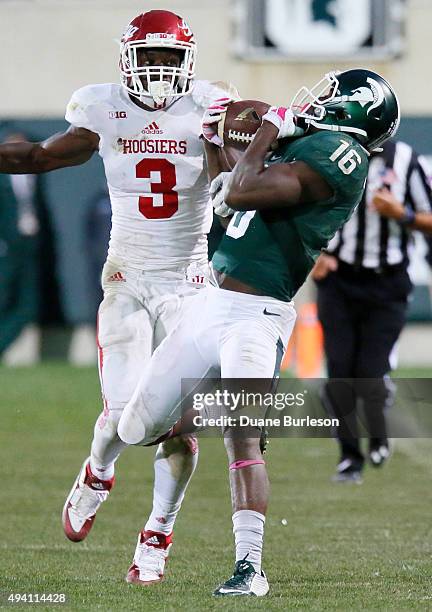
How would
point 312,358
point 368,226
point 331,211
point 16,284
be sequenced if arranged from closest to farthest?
point 331,211
point 368,226
point 312,358
point 16,284

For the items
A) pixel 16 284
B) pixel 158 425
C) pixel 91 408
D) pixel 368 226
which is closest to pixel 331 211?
pixel 158 425

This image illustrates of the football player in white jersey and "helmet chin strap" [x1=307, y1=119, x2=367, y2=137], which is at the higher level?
"helmet chin strap" [x1=307, y1=119, x2=367, y2=137]

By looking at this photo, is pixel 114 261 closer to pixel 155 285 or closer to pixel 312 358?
pixel 155 285

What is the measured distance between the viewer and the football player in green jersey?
3.96 meters

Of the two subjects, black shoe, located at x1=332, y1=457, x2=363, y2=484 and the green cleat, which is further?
black shoe, located at x1=332, y1=457, x2=363, y2=484

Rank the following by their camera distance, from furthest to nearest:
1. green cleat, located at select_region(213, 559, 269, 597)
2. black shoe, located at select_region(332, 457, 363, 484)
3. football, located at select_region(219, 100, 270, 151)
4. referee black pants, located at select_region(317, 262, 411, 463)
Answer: referee black pants, located at select_region(317, 262, 411, 463) < black shoe, located at select_region(332, 457, 363, 484) < football, located at select_region(219, 100, 270, 151) < green cleat, located at select_region(213, 559, 269, 597)

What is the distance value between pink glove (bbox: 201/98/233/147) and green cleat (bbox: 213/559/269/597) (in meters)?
1.33

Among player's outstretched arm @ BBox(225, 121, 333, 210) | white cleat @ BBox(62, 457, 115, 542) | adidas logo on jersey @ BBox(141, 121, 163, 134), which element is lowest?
white cleat @ BBox(62, 457, 115, 542)

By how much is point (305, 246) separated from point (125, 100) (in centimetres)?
97

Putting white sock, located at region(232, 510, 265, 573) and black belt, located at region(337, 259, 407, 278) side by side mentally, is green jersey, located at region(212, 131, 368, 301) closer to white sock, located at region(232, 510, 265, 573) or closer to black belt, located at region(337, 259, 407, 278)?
white sock, located at region(232, 510, 265, 573)

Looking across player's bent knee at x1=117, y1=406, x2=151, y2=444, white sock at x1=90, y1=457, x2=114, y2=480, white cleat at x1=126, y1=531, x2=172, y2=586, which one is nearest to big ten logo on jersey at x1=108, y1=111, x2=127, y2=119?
player's bent knee at x1=117, y1=406, x2=151, y2=444

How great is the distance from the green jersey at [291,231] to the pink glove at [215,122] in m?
0.22

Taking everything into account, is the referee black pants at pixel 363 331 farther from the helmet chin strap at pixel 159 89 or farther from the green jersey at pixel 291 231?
the green jersey at pixel 291 231

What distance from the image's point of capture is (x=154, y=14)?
4676mm
